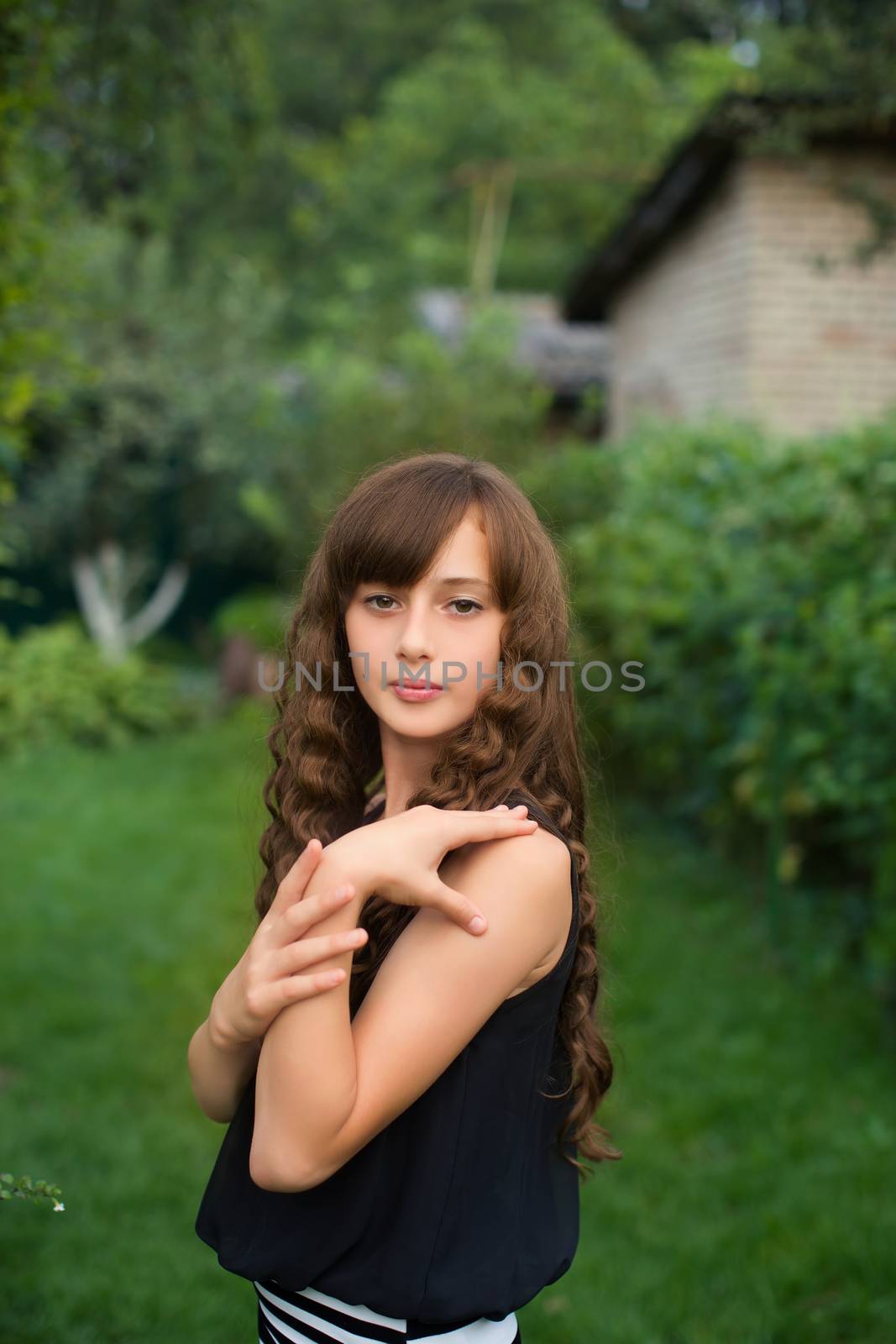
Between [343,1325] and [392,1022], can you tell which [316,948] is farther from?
[343,1325]

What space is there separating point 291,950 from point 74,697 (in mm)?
9709

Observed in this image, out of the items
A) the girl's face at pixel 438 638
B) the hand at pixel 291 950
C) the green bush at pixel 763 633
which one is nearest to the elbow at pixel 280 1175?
the hand at pixel 291 950

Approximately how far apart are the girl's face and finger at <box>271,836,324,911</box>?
24 centimetres

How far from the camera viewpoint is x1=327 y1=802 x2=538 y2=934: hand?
1.26 meters

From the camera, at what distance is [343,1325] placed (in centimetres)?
147

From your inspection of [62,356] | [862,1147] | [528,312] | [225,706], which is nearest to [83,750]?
[225,706]

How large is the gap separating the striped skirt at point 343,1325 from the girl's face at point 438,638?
0.69m

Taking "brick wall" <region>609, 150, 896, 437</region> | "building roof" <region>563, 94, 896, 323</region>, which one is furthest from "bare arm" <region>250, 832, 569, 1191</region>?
"brick wall" <region>609, 150, 896, 437</region>

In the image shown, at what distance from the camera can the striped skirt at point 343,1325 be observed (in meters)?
1.45

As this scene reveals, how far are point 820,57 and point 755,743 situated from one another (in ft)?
9.77

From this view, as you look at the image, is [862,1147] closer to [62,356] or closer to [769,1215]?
[769,1215]

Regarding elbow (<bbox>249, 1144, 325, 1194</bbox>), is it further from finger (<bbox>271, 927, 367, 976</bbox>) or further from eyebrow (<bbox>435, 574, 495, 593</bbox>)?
eyebrow (<bbox>435, 574, 495, 593</bbox>)

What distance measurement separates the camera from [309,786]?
5.27ft

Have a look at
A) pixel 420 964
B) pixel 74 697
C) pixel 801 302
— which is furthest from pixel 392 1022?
pixel 74 697
